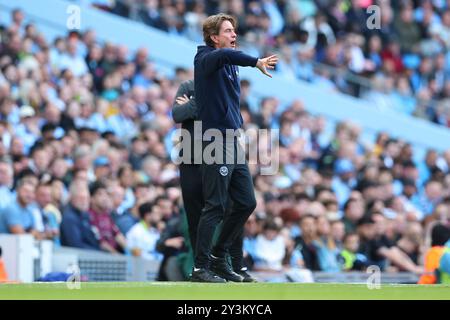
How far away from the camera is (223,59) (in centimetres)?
948

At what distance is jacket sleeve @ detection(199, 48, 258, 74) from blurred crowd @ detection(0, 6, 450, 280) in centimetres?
279

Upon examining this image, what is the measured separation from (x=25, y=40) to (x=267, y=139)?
3423mm

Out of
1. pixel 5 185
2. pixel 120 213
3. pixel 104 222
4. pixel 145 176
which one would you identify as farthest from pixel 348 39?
pixel 5 185

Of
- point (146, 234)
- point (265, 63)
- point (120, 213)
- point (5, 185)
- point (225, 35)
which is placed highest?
point (225, 35)

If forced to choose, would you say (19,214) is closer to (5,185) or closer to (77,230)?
(5,185)

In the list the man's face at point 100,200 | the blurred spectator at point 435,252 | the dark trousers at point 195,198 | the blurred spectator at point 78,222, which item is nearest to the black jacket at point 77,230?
the blurred spectator at point 78,222

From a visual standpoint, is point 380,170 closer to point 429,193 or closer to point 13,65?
point 429,193

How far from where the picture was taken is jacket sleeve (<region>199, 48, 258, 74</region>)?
9.35 metres

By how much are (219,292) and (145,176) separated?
7575 mm

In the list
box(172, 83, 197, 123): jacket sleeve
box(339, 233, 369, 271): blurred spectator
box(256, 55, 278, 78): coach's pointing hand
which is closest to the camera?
box(256, 55, 278, 78): coach's pointing hand

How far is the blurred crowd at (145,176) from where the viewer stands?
1406 cm

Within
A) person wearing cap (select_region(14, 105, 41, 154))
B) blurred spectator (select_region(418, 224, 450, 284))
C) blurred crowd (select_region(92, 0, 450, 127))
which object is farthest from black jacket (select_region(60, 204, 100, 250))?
blurred crowd (select_region(92, 0, 450, 127))

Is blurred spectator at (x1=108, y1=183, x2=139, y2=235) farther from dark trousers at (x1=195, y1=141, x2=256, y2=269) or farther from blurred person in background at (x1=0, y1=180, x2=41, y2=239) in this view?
dark trousers at (x1=195, y1=141, x2=256, y2=269)
